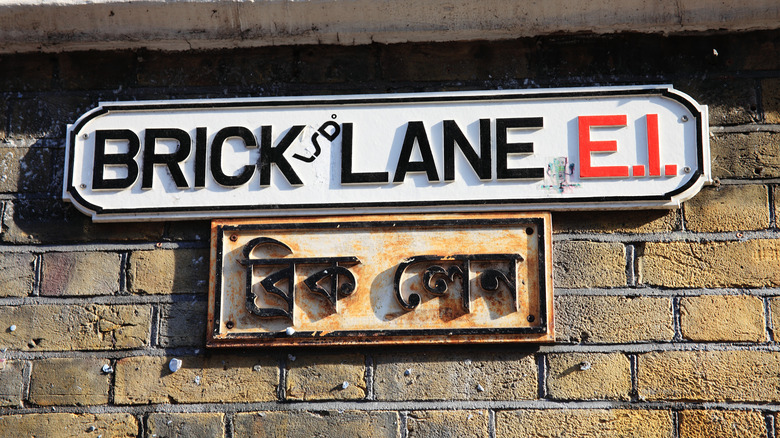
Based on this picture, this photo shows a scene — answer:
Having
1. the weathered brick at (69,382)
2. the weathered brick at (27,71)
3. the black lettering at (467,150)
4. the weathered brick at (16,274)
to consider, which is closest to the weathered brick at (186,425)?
the weathered brick at (69,382)

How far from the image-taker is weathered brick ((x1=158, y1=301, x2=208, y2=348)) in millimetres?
2709

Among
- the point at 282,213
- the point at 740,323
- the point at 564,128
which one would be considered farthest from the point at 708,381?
the point at 282,213

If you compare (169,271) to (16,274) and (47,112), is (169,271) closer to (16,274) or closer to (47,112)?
(16,274)

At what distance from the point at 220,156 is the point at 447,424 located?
1264 mm

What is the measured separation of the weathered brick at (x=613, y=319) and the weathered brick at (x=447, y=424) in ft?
1.31

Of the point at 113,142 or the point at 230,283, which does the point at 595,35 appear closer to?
the point at 230,283

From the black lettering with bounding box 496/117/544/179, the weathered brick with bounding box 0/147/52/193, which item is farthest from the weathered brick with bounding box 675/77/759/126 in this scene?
the weathered brick with bounding box 0/147/52/193

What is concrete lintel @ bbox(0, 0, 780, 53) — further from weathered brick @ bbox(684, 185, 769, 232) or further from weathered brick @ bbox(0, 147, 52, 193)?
weathered brick @ bbox(684, 185, 769, 232)

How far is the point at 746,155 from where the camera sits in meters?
2.74

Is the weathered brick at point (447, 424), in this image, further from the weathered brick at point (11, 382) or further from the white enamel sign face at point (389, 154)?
the weathered brick at point (11, 382)

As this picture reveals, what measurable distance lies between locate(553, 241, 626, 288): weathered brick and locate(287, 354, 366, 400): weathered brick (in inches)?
30.1

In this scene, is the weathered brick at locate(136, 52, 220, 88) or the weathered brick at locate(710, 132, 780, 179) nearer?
the weathered brick at locate(710, 132, 780, 179)

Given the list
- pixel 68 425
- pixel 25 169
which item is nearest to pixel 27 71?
pixel 25 169

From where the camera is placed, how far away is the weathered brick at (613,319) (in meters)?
2.61
